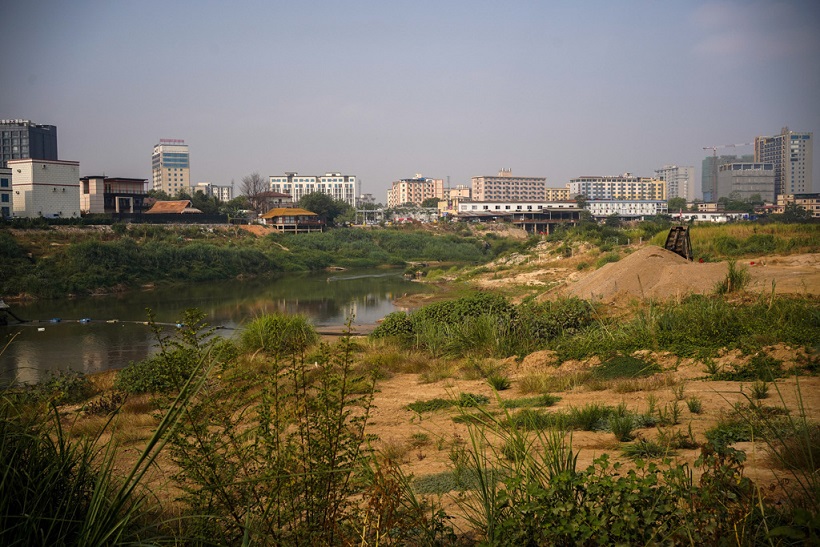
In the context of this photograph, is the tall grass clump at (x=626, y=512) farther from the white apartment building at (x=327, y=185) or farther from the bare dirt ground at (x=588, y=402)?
the white apartment building at (x=327, y=185)

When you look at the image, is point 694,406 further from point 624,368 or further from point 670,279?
point 670,279

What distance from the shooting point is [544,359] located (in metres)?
8.26

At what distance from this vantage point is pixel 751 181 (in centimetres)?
8700

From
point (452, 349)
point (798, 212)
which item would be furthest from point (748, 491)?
point (798, 212)

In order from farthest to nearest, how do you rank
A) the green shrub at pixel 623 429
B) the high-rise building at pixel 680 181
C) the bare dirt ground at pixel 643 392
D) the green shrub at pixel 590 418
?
the high-rise building at pixel 680 181, the green shrub at pixel 590 418, the green shrub at pixel 623 429, the bare dirt ground at pixel 643 392

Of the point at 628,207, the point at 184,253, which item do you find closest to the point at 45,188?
the point at 184,253

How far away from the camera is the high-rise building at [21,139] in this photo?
3282 inches

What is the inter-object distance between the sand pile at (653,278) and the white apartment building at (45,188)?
3690cm

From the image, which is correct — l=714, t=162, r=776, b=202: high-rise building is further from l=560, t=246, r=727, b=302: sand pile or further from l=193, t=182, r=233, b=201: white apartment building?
l=193, t=182, r=233, b=201: white apartment building

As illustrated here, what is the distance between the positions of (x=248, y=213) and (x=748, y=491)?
60.0 meters

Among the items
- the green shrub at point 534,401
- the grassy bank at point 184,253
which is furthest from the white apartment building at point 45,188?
the green shrub at point 534,401

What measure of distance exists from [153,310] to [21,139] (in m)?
77.9

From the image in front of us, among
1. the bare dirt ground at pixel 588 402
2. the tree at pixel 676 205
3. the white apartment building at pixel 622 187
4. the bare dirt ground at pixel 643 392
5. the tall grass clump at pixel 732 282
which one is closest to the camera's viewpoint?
the bare dirt ground at pixel 588 402

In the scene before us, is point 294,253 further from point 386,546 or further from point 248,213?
point 386,546
